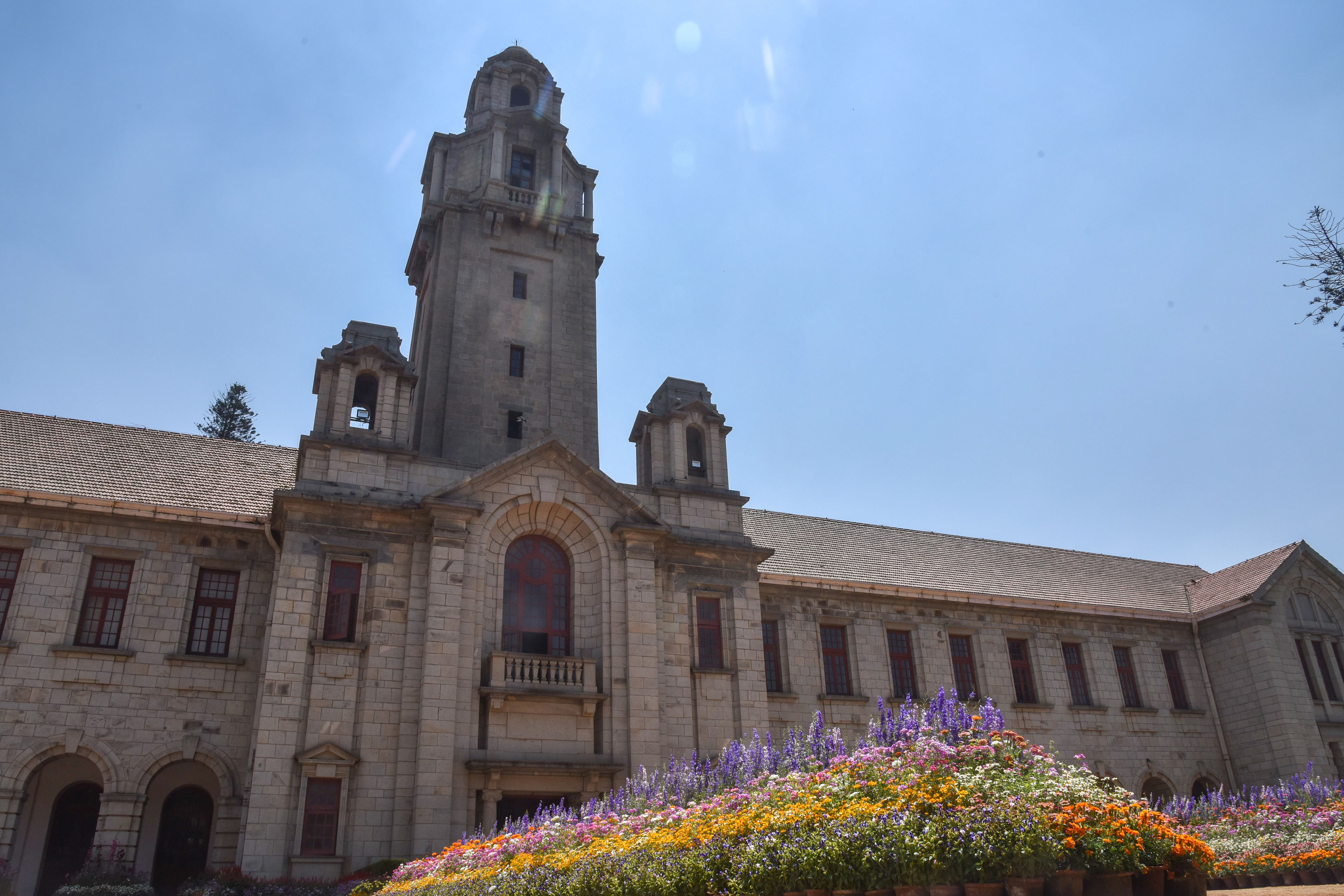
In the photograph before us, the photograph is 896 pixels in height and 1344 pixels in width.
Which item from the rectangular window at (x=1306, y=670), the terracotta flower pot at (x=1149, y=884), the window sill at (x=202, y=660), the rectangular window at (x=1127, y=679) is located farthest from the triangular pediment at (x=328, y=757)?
the rectangular window at (x=1306, y=670)

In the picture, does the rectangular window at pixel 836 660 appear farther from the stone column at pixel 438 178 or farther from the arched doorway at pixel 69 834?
the arched doorway at pixel 69 834

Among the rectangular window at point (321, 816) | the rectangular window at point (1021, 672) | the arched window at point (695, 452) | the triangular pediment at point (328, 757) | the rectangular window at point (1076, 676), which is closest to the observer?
the rectangular window at point (321, 816)

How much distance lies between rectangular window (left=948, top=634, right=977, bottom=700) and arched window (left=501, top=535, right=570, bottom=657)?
1317 centimetres

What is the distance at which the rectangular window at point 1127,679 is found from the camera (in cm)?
3244

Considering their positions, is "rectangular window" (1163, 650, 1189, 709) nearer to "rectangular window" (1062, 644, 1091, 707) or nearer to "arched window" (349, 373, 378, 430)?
"rectangular window" (1062, 644, 1091, 707)

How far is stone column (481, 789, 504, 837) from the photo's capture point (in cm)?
2023

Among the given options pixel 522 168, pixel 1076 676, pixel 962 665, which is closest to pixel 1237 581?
pixel 1076 676

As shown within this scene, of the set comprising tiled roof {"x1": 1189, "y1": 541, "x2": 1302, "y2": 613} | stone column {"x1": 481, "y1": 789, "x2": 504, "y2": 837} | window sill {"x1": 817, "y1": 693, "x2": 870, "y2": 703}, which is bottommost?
stone column {"x1": 481, "y1": 789, "x2": 504, "y2": 837}

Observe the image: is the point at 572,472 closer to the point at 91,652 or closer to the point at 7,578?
the point at 91,652

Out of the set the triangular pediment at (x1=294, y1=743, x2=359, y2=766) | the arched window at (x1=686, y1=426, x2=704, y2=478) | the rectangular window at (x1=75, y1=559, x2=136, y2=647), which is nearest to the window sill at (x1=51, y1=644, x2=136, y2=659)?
the rectangular window at (x1=75, y1=559, x2=136, y2=647)

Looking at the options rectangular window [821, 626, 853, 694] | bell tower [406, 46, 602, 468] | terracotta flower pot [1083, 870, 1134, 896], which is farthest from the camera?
rectangular window [821, 626, 853, 694]

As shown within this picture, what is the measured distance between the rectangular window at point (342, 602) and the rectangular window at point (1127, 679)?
79.8 feet

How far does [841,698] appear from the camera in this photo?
1097 inches

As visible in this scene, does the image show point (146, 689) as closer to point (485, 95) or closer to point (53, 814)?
point (53, 814)
